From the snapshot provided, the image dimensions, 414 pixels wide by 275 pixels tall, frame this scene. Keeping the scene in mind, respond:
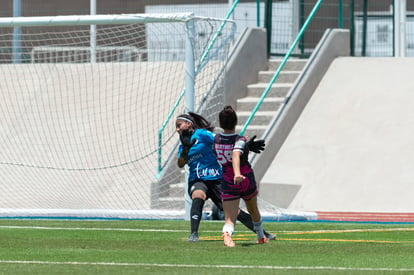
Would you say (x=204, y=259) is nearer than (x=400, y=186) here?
Yes

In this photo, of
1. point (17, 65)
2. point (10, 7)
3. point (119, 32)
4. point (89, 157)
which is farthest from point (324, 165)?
point (10, 7)

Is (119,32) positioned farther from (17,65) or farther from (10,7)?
(10,7)

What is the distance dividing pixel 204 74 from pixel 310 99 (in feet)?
9.27

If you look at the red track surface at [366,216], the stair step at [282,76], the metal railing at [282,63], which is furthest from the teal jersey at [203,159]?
the stair step at [282,76]

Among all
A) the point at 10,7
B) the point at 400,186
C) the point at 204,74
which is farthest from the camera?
the point at 10,7

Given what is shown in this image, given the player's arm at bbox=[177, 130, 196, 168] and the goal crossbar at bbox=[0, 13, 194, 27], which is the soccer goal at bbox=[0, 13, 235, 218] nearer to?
the goal crossbar at bbox=[0, 13, 194, 27]

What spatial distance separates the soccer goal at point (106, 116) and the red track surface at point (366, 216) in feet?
7.87

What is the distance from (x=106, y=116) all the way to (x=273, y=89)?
3397mm

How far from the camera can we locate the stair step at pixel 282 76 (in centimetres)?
2358

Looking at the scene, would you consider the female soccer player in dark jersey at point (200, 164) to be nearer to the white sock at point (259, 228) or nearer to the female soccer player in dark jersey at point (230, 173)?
the white sock at point (259, 228)

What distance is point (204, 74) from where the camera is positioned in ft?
70.0

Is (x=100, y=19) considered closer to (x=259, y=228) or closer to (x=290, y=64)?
(x=290, y=64)

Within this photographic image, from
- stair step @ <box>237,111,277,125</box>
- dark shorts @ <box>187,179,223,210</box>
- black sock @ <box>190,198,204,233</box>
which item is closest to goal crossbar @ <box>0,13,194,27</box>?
stair step @ <box>237,111,277,125</box>

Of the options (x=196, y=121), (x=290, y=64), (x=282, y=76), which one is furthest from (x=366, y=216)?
(x=290, y=64)
